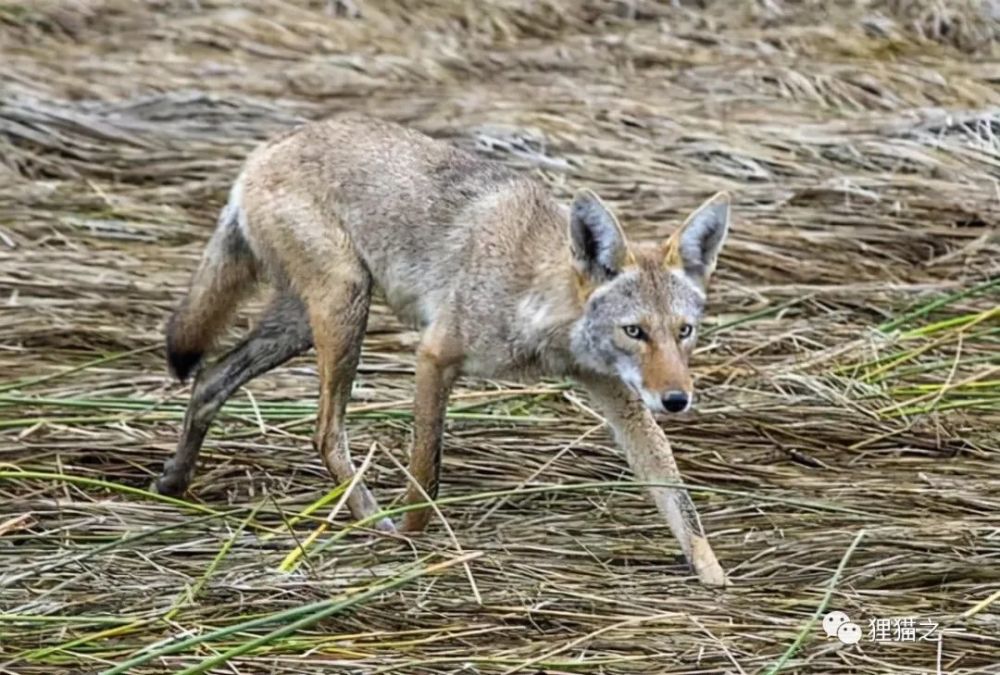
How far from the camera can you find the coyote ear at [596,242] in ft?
23.2

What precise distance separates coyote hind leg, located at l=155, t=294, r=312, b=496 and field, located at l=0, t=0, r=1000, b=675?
0.20 meters

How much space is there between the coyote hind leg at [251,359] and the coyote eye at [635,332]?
62.4 inches

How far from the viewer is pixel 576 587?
650cm

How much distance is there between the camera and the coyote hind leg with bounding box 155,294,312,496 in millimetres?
7895

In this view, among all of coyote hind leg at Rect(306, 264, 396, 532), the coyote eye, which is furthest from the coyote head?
coyote hind leg at Rect(306, 264, 396, 532)

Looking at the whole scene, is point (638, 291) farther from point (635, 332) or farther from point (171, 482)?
point (171, 482)

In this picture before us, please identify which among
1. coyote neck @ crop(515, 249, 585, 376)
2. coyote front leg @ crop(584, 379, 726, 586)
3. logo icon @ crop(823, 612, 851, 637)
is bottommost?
coyote front leg @ crop(584, 379, 726, 586)

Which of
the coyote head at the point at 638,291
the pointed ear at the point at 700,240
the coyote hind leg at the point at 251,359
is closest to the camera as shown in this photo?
the coyote head at the point at 638,291

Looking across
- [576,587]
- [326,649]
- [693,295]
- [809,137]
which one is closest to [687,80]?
[809,137]

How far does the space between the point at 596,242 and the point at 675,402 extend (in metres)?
0.78

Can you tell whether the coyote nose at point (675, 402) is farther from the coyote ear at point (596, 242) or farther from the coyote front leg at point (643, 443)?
the coyote ear at point (596, 242)

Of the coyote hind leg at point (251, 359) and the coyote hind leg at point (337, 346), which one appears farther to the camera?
the coyote hind leg at point (251, 359)

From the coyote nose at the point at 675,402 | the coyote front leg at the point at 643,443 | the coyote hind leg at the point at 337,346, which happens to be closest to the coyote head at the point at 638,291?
the coyote nose at the point at 675,402

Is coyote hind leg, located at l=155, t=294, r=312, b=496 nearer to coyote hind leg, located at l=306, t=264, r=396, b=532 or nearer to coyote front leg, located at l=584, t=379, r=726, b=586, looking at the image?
coyote hind leg, located at l=306, t=264, r=396, b=532
